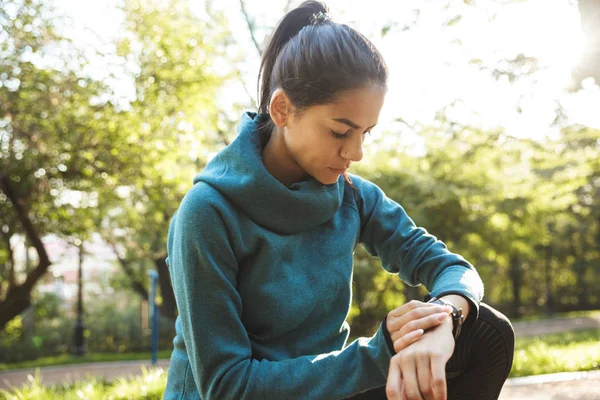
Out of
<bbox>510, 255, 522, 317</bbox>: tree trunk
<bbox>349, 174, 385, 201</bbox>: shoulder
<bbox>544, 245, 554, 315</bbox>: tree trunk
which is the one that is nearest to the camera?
<bbox>349, 174, 385, 201</bbox>: shoulder

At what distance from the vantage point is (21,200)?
8.19 m

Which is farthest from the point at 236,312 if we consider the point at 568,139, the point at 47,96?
the point at 568,139

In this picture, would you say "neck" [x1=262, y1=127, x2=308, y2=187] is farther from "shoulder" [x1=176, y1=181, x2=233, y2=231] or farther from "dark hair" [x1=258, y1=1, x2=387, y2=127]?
"shoulder" [x1=176, y1=181, x2=233, y2=231]

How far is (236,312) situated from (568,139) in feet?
26.5

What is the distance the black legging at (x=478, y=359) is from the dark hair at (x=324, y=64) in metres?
0.67

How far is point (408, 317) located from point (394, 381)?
0.15 m

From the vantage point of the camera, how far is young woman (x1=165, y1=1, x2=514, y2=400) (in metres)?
1.41

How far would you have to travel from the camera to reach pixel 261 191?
1.61 metres

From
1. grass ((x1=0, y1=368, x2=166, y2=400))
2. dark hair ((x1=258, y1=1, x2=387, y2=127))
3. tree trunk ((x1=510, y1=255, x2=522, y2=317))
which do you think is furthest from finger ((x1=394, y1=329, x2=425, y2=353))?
tree trunk ((x1=510, y1=255, x2=522, y2=317))

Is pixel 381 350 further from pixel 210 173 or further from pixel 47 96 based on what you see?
pixel 47 96

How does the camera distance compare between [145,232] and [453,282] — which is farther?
[145,232]

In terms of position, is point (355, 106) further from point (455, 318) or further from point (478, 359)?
point (478, 359)

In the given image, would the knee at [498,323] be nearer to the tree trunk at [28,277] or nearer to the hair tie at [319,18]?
the hair tie at [319,18]

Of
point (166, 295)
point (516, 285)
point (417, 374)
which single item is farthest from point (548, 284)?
point (417, 374)
